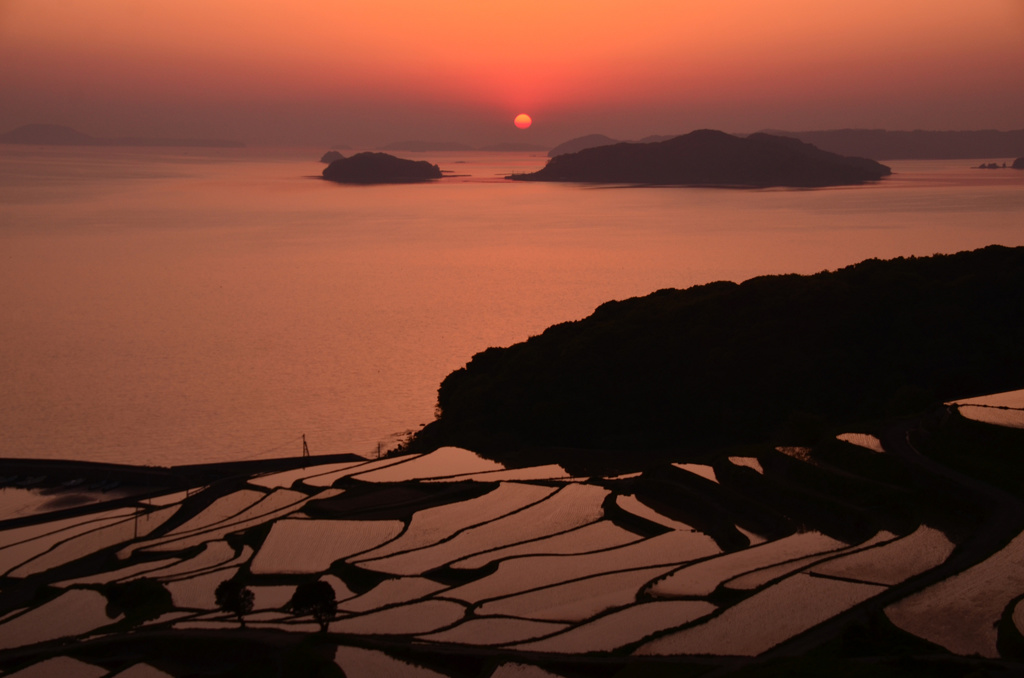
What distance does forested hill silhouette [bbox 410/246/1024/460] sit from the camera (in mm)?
29219

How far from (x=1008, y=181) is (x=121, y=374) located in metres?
175

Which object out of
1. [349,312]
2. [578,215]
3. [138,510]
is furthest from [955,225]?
[138,510]

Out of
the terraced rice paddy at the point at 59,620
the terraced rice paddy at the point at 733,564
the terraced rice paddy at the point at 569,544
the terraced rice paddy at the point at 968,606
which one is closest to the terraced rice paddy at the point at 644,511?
the terraced rice paddy at the point at 569,544

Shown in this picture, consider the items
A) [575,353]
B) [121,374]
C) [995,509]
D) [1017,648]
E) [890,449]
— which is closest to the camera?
[1017,648]

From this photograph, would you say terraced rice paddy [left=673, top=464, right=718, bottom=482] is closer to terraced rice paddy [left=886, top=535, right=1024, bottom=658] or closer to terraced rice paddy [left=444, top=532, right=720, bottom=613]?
terraced rice paddy [left=444, top=532, right=720, bottom=613]

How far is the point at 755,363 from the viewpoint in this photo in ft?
99.3

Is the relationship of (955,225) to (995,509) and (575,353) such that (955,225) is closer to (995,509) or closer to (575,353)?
(575,353)

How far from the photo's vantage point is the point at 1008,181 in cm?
17325

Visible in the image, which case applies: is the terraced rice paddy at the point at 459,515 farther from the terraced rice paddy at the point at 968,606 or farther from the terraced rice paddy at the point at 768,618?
the terraced rice paddy at the point at 968,606

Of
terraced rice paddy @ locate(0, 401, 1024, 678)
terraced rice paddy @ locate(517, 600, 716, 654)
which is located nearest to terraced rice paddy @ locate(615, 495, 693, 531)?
terraced rice paddy @ locate(0, 401, 1024, 678)

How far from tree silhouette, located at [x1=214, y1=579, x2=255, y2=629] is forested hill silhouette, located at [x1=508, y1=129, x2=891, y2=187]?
173593 mm

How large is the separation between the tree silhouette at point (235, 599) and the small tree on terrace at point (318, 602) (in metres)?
0.86

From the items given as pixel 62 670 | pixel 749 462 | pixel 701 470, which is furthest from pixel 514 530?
pixel 62 670

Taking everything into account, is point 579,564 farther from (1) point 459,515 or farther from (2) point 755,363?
(2) point 755,363
